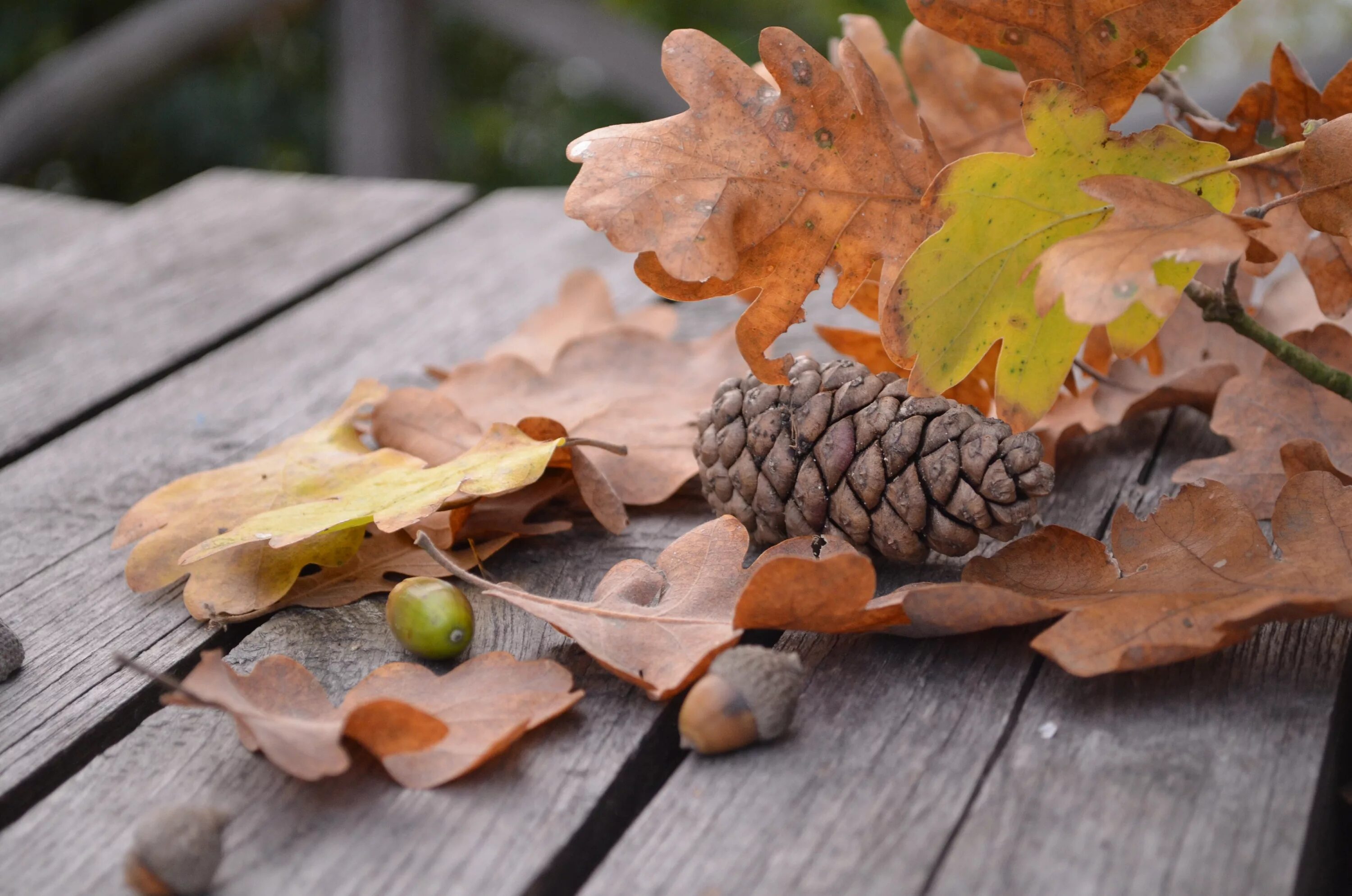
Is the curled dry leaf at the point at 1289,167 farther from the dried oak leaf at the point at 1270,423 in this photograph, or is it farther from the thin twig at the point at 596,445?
the thin twig at the point at 596,445

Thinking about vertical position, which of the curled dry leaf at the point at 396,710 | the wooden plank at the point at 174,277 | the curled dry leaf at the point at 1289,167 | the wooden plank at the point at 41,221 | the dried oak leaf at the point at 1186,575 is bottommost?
the wooden plank at the point at 174,277

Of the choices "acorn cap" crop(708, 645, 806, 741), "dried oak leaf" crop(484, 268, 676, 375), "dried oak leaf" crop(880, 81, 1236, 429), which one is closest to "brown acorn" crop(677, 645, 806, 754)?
"acorn cap" crop(708, 645, 806, 741)

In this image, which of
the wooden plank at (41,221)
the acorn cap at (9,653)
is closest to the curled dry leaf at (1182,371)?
the acorn cap at (9,653)

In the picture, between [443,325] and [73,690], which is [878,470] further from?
[443,325]

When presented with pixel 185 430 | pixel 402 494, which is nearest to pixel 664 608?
pixel 402 494

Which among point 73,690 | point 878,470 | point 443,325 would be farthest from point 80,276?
point 878,470
